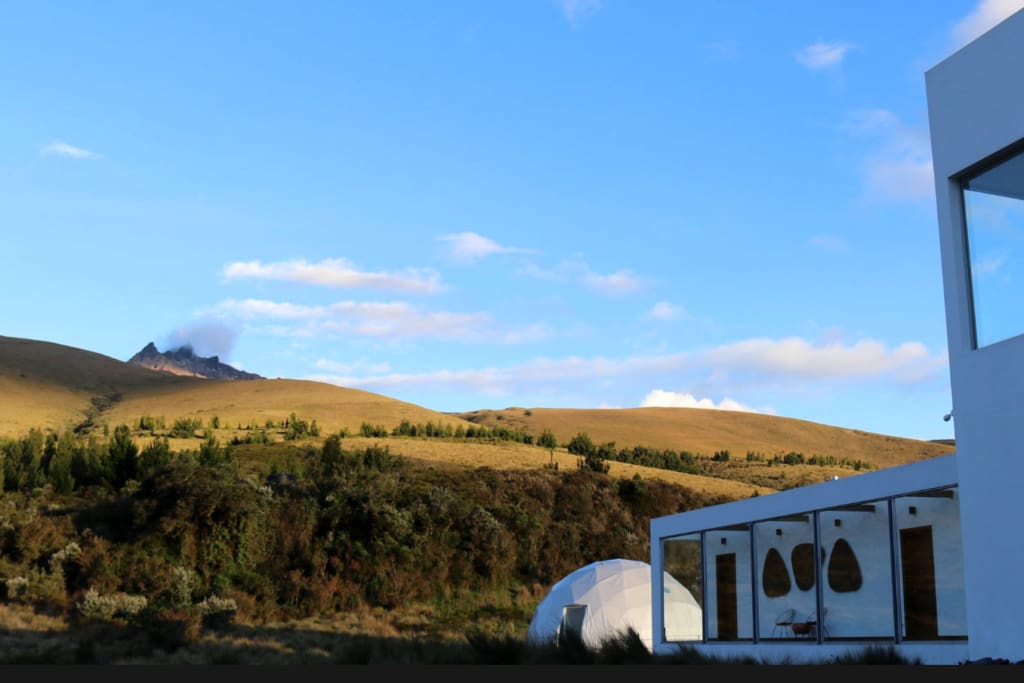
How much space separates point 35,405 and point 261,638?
115 feet

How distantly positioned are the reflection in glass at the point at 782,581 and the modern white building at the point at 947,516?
3 cm

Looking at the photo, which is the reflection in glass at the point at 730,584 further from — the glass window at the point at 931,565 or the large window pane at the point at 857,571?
the glass window at the point at 931,565

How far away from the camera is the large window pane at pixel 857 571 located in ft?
44.9

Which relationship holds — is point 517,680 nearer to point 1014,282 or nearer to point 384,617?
point 1014,282

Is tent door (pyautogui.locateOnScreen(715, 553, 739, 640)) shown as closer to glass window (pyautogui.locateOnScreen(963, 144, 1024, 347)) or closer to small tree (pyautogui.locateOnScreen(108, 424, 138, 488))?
glass window (pyautogui.locateOnScreen(963, 144, 1024, 347))

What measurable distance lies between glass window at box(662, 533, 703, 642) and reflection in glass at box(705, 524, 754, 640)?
32 cm

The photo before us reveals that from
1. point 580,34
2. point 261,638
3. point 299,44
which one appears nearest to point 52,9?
point 299,44

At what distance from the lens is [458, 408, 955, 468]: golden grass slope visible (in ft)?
233

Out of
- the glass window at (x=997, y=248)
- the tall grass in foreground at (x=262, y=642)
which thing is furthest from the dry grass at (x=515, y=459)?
the glass window at (x=997, y=248)

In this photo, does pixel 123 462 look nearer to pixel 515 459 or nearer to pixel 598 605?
pixel 515 459

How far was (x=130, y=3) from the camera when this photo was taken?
18625 mm

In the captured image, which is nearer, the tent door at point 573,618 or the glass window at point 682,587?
the glass window at point 682,587

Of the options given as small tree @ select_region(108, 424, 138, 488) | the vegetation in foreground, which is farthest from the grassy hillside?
small tree @ select_region(108, 424, 138, 488)

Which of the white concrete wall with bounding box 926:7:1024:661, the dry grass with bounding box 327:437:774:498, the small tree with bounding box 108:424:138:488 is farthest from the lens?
the dry grass with bounding box 327:437:774:498
